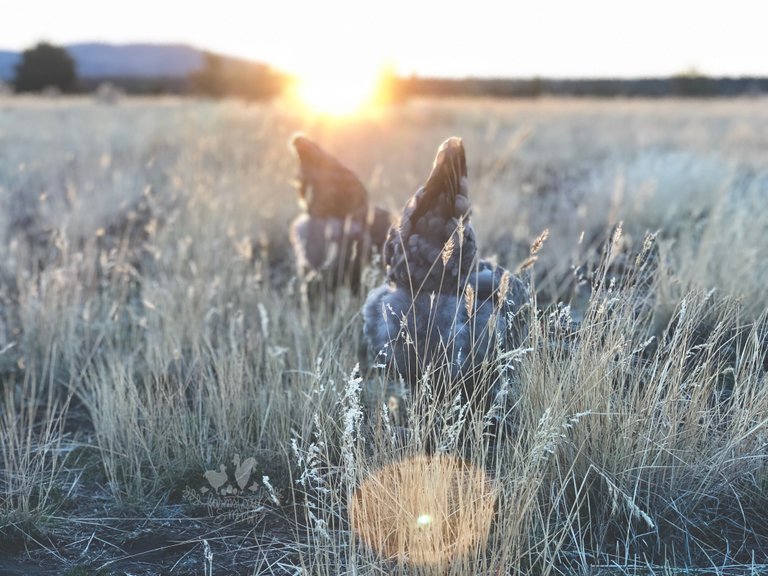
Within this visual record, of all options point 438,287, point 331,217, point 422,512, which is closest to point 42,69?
point 331,217

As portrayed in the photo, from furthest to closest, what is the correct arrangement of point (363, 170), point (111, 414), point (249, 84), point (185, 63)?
point (185, 63)
point (249, 84)
point (363, 170)
point (111, 414)

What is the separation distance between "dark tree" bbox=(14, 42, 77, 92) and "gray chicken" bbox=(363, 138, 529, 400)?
44.8 m

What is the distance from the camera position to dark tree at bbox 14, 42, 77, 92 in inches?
1633

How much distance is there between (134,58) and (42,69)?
71762 millimetres

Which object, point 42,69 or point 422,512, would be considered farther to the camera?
point 42,69

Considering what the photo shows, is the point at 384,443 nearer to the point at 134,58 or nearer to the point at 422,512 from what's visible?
the point at 422,512

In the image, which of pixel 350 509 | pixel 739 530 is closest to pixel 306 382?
pixel 350 509

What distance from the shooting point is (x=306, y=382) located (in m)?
3.09

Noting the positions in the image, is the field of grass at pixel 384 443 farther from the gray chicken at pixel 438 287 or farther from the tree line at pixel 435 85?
the tree line at pixel 435 85

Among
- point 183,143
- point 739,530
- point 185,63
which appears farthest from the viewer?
point 185,63

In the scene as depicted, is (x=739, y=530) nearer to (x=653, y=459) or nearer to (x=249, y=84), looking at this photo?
(x=653, y=459)

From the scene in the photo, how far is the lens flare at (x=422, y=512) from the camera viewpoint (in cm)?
206

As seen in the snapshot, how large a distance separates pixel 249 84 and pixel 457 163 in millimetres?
40154

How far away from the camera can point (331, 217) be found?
14.0 feet
